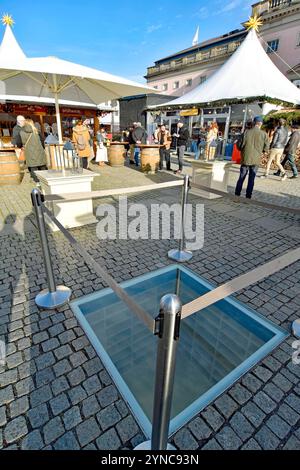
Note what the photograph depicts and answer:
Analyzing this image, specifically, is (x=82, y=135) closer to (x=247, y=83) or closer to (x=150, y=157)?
(x=150, y=157)

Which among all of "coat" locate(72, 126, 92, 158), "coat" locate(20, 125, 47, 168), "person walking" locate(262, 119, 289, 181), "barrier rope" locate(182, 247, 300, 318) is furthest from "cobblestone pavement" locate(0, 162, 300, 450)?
"person walking" locate(262, 119, 289, 181)

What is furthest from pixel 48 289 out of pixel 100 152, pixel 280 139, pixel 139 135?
pixel 100 152

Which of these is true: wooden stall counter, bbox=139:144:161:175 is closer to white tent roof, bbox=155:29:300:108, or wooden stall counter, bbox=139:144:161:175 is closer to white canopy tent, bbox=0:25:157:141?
white tent roof, bbox=155:29:300:108

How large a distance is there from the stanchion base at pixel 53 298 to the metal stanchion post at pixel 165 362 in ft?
5.46

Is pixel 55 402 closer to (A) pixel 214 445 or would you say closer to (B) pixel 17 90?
(A) pixel 214 445

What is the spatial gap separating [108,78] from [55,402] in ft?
14.5

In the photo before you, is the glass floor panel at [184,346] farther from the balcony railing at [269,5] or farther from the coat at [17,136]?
the balcony railing at [269,5]

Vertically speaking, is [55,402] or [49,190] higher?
[49,190]

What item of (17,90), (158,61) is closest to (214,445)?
(17,90)

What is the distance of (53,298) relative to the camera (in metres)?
2.78

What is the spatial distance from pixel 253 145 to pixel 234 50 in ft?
88.8

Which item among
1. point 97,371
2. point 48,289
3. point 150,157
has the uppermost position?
point 150,157

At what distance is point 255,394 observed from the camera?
1.85 m

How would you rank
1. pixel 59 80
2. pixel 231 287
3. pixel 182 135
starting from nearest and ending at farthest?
pixel 231 287 < pixel 59 80 < pixel 182 135
